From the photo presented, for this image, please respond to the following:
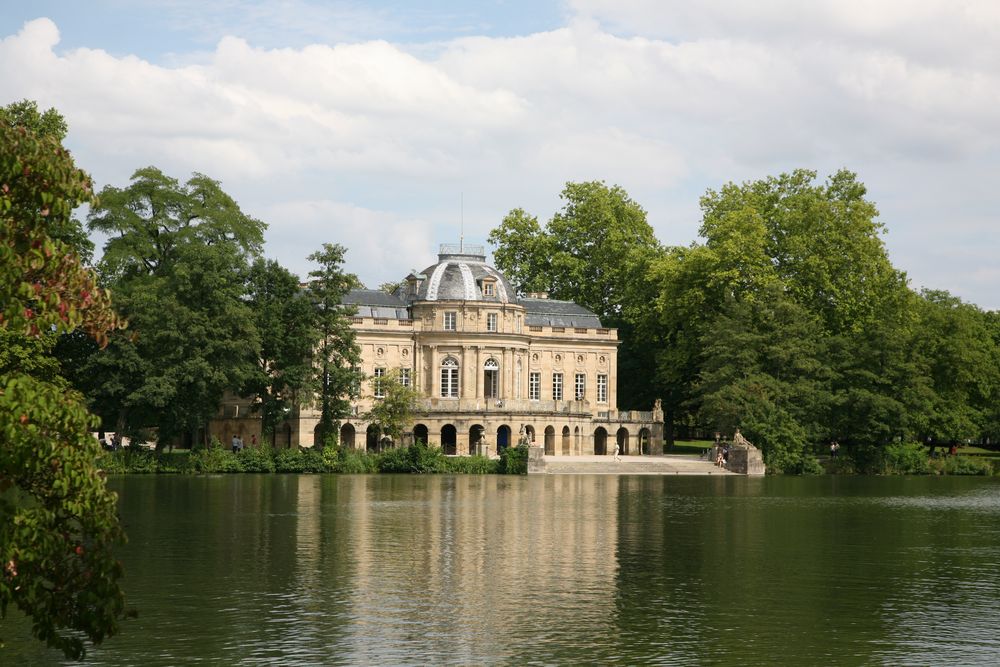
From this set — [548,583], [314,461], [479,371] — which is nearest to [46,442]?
[548,583]

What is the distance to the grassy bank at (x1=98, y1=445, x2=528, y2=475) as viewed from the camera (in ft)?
188

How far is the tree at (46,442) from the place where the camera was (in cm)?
1045

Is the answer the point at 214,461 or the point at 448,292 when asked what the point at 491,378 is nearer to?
the point at 448,292

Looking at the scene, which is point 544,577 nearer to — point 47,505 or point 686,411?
point 47,505

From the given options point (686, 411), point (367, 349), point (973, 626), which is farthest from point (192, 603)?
point (686, 411)

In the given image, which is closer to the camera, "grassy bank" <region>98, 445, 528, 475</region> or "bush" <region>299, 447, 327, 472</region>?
"grassy bank" <region>98, 445, 528, 475</region>

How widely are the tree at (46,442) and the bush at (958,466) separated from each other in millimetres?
64201

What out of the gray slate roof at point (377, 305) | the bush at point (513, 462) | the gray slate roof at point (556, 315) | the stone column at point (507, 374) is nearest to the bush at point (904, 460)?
the gray slate roof at point (556, 315)

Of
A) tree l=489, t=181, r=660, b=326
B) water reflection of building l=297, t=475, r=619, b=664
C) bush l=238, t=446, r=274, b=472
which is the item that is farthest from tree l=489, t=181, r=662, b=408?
water reflection of building l=297, t=475, r=619, b=664

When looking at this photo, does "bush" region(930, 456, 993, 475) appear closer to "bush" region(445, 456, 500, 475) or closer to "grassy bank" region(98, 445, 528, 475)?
"grassy bank" region(98, 445, 528, 475)

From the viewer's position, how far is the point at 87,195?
36.7ft

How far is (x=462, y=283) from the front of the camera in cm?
7488

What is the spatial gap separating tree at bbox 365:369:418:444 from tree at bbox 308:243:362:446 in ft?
14.1

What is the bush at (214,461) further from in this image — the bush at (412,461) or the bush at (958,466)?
the bush at (958,466)
